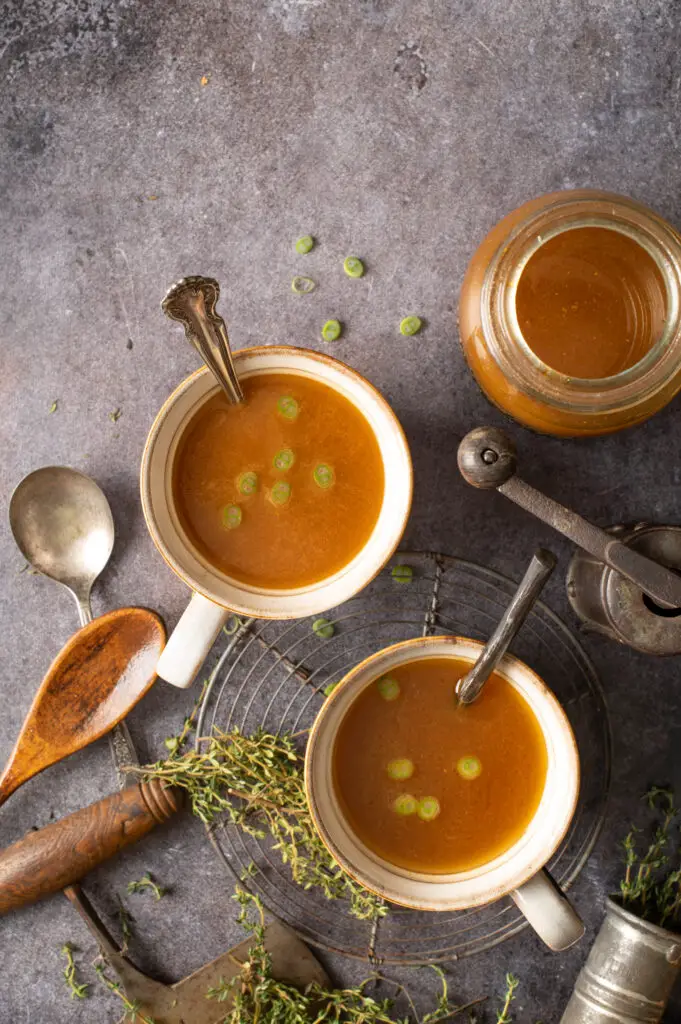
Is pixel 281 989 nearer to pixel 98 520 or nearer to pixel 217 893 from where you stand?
pixel 217 893

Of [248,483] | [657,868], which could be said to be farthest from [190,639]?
[657,868]

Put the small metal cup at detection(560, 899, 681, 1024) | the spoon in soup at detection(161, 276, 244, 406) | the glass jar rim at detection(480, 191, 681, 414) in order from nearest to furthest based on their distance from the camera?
1. the spoon in soup at detection(161, 276, 244, 406)
2. the glass jar rim at detection(480, 191, 681, 414)
3. the small metal cup at detection(560, 899, 681, 1024)

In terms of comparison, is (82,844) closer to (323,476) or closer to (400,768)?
(400,768)

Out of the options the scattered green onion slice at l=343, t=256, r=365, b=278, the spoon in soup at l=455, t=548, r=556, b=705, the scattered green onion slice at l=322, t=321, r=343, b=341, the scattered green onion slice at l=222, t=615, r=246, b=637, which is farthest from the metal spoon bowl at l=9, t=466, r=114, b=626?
the spoon in soup at l=455, t=548, r=556, b=705

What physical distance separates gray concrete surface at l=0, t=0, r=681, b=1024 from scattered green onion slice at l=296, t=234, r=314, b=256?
0.08ft

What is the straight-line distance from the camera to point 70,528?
1.73 m

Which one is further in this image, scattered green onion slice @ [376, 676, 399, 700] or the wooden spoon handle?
the wooden spoon handle

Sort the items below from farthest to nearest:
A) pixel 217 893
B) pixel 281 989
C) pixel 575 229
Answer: pixel 217 893 < pixel 281 989 < pixel 575 229

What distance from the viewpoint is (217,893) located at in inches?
69.2

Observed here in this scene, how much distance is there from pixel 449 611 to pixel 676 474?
1.75ft

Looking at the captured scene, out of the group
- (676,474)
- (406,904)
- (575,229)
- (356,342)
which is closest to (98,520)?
(356,342)

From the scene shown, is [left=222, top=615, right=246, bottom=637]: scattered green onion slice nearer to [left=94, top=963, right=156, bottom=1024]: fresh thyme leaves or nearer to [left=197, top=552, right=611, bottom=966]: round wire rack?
[left=197, top=552, right=611, bottom=966]: round wire rack

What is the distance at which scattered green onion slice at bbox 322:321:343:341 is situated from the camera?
1.72 m

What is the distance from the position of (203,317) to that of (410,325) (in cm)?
57
